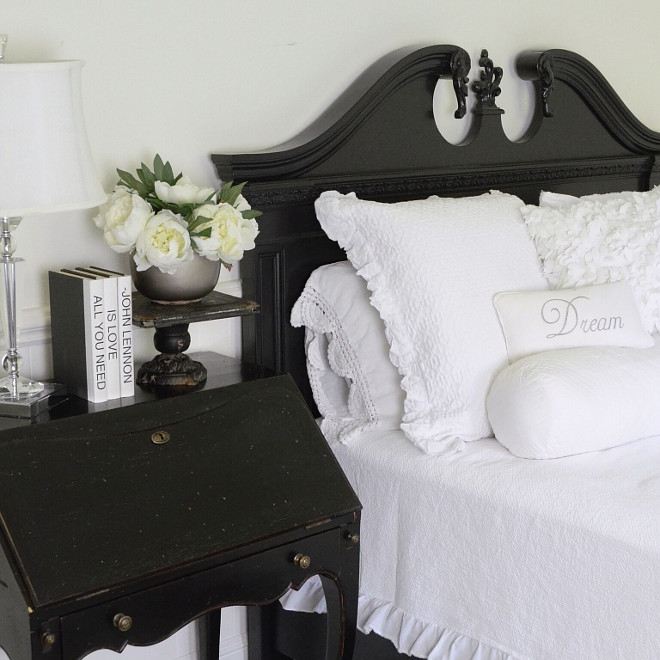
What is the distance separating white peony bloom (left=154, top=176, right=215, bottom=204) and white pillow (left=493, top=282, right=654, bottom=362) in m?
0.63

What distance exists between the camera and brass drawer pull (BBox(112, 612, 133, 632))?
4.76 ft

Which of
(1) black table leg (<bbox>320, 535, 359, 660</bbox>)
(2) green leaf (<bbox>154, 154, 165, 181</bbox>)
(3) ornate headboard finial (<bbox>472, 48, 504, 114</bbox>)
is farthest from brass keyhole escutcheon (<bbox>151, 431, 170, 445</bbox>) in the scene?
(3) ornate headboard finial (<bbox>472, 48, 504, 114</bbox>)

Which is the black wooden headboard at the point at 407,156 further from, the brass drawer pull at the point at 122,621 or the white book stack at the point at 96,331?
the brass drawer pull at the point at 122,621

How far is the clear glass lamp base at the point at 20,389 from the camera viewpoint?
5.34ft

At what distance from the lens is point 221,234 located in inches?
69.8

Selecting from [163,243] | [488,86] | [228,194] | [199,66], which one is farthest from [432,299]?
[488,86]

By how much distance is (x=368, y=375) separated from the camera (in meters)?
2.09

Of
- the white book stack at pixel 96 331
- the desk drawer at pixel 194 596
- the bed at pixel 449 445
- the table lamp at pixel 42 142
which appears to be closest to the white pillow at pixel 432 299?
the bed at pixel 449 445

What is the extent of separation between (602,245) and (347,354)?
0.64m

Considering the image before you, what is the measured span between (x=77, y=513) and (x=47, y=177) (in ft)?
1.64

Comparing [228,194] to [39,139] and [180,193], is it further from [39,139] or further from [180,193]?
[39,139]

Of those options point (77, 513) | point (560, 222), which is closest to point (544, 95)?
point (560, 222)

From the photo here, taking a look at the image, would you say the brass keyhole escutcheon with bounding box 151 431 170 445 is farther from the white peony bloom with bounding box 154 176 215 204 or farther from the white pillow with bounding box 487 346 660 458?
the white pillow with bounding box 487 346 660 458

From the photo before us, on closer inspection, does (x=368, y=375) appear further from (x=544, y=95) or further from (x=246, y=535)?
(x=544, y=95)
